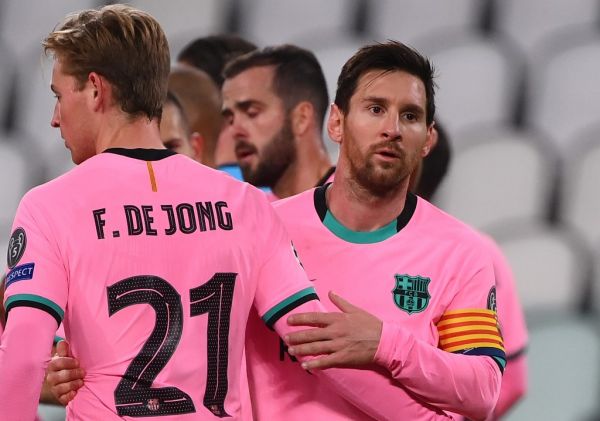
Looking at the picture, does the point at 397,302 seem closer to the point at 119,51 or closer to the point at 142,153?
the point at 142,153

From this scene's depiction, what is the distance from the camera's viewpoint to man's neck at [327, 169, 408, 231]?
2.44 m

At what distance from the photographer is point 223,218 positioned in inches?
83.0

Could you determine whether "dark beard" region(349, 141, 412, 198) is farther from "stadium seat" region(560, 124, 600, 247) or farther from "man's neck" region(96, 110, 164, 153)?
"stadium seat" region(560, 124, 600, 247)

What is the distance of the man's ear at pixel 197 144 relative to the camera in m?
3.97

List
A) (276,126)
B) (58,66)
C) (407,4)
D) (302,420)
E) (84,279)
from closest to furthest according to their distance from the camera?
(84,279) → (58,66) → (302,420) → (276,126) → (407,4)

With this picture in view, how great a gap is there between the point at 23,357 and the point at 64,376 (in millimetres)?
107

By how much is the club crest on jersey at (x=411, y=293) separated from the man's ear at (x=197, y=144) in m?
1.69

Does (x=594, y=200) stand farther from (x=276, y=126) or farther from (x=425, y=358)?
(x=425, y=358)

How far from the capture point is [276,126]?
13.1 feet

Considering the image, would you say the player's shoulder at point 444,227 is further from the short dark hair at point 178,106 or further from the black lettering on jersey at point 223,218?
the short dark hair at point 178,106

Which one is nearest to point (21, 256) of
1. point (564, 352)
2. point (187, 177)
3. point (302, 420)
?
point (187, 177)

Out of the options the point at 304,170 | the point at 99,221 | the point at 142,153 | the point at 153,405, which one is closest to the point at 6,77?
the point at 304,170

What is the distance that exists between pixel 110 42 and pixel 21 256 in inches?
16.7

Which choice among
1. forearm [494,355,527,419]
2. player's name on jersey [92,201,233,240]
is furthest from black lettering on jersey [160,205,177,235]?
forearm [494,355,527,419]
